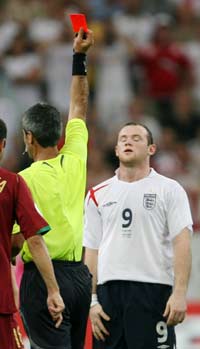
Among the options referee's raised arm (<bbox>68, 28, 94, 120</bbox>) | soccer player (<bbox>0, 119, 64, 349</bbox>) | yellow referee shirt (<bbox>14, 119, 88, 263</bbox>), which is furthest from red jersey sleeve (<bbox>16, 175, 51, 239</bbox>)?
referee's raised arm (<bbox>68, 28, 94, 120</bbox>)

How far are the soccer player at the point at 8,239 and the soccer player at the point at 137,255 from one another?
135cm

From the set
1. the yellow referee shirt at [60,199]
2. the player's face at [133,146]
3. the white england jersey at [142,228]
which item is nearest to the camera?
the yellow referee shirt at [60,199]

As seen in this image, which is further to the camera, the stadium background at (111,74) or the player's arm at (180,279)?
the stadium background at (111,74)

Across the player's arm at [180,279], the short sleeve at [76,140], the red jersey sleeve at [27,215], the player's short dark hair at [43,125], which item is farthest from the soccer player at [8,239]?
the player's arm at [180,279]

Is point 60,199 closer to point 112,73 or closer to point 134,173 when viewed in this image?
point 134,173

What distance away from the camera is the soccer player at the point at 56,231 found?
698cm

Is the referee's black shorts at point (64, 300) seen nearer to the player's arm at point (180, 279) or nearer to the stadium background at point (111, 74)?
the player's arm at point (180, 279)

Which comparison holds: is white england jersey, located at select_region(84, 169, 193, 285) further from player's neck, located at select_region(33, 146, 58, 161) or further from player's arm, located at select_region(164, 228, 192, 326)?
player's neck, located at select_region(33, 146, 58, 161)

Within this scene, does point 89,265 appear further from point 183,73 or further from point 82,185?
point 183,73

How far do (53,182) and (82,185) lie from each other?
27 cm

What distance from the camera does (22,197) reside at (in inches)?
248

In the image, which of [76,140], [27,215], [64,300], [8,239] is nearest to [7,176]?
[27,215]

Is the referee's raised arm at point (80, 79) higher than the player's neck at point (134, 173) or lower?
higher

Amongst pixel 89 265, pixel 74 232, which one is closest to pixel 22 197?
pixel 74 232
